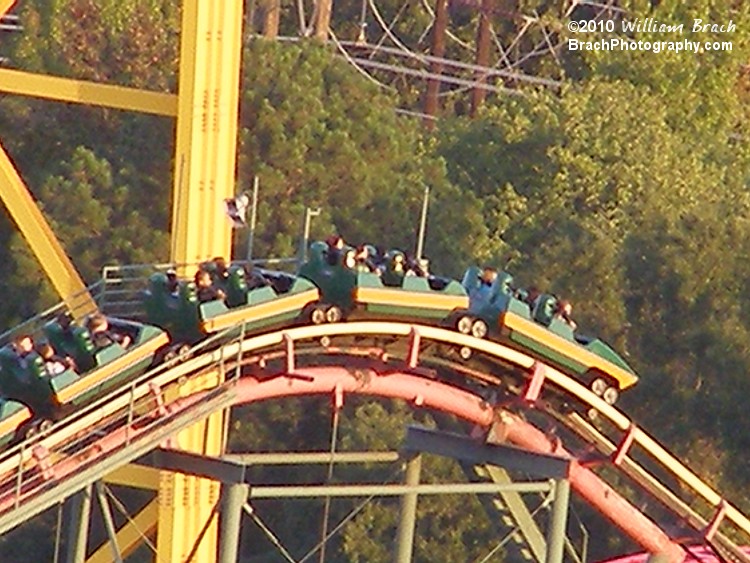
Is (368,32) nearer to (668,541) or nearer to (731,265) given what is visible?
(731,265)

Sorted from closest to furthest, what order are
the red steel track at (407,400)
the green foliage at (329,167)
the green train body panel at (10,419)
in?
the green train body panel at (10,419), the red steel track at (407,400), the green foliage at (329,167)

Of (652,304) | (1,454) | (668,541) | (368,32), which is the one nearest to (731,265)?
(652,304)

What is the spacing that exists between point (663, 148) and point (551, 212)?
150 cm

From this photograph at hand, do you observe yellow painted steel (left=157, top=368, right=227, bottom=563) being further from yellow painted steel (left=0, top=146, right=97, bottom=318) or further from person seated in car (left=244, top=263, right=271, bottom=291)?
person seated in car (left=244, top=263, right=271, bottom=291)

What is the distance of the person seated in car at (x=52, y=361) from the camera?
644 inches

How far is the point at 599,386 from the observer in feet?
59.2

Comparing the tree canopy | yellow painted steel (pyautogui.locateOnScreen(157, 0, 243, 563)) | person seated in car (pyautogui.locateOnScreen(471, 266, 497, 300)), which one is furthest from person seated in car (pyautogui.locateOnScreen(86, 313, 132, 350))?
the tree canopy

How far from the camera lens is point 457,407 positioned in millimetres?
17750

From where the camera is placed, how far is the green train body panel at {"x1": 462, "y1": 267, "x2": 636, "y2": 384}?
694 inches

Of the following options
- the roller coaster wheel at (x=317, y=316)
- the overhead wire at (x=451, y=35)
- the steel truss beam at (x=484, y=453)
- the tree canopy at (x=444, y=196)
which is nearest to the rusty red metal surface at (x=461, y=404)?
the steel truss beam at (x=484, y=453)

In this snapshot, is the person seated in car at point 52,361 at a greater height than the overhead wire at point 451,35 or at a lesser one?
greater

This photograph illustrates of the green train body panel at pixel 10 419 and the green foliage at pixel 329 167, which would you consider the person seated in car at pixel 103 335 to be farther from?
the green foliage at pixel 329 167

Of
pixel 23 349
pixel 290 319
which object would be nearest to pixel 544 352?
pixel 290 319

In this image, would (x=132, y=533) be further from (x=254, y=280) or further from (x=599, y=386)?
(x=599, y=386)
